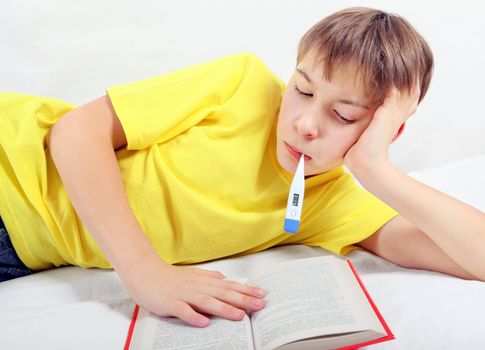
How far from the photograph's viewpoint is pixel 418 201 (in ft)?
2.98

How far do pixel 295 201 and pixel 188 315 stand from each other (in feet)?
0.85

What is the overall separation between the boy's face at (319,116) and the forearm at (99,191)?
0.91 feet

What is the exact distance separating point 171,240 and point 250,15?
0.76 meters

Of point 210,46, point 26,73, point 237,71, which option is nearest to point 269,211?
point 237,71

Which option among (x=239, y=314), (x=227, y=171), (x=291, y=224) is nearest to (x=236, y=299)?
(x=239, y=314)

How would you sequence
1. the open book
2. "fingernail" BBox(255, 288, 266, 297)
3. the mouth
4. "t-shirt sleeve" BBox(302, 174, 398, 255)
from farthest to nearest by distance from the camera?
"t-shirt sleeve" BBox(302, 174, 398, 255)
the mouth
"fingernail" BBox(255, 288, 266, 297)
the open book

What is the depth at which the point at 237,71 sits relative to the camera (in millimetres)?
1068

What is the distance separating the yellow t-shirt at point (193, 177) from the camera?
1.01m

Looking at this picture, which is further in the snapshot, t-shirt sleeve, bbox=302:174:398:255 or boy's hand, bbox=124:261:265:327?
t-shirt sleeve, bbox=302:174:398:255

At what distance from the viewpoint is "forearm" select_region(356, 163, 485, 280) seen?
0.90 meters

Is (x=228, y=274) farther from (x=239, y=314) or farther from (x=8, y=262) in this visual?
(x=8, y=262)

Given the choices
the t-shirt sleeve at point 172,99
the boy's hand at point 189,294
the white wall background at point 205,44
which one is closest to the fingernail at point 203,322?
the boy's hand at point 189,294

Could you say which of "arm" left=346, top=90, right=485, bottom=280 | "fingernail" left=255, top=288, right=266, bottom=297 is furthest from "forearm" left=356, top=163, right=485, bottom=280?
"fingernail" left=255, top=288, right=266, bottom=297

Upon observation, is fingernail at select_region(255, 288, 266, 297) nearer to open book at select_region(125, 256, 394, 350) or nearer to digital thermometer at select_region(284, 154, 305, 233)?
open book at select_region(125, 256, 394, 350)
